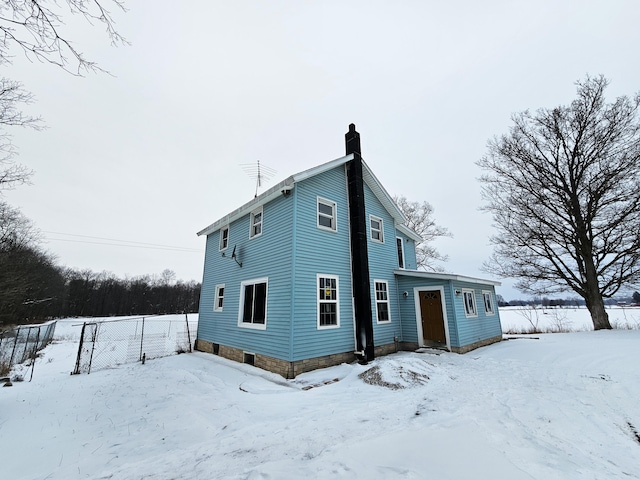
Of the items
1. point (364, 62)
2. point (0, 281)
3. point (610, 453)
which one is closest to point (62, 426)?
point (610, 453)

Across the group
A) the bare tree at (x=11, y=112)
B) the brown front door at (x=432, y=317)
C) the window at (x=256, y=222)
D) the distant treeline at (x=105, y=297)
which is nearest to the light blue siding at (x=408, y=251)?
the brown front door at (x=432, y=317)

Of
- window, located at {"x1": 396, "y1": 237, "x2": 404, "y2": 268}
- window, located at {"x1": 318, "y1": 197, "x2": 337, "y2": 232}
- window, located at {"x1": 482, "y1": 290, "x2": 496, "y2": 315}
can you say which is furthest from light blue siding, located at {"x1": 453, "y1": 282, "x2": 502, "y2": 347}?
window, located at {"x1": 318, "y1": 197, "x2": 337, "y2": 232}

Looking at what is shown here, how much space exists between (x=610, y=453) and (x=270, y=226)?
29.9ft

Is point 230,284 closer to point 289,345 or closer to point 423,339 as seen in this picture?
point 289,345

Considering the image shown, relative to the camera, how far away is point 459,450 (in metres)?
3.19

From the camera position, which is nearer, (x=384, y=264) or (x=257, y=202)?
(x=257, y=202)

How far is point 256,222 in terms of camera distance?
1055 centimetres

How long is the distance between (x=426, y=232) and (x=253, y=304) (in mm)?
19444

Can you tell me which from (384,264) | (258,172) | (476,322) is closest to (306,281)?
(384,264)

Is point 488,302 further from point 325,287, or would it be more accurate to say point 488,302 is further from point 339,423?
point 339,423

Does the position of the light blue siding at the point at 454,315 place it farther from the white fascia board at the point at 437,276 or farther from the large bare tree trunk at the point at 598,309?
the large bare tree trunk at the point at 598,309

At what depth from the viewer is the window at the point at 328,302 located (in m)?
8.45

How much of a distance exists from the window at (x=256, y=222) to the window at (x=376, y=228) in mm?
5086

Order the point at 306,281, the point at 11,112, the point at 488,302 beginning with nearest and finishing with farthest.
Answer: the point at 11,112 → the point at 306,281 → the point at 488,302
